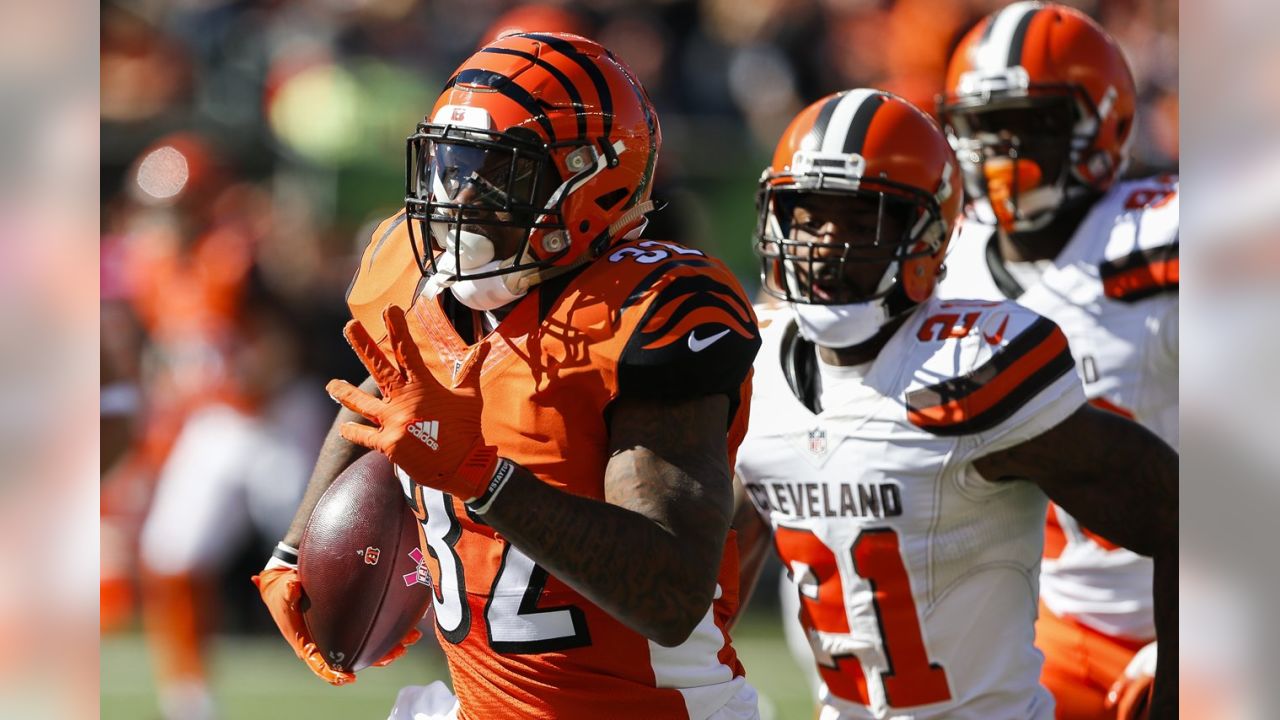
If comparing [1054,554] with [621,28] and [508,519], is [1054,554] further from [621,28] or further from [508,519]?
[621,28]

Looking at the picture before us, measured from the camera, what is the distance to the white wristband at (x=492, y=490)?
2074 millimetres

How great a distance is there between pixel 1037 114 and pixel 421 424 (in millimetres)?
2906

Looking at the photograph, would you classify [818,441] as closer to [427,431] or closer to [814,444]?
[814,444]

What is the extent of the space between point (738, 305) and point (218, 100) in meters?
7.81

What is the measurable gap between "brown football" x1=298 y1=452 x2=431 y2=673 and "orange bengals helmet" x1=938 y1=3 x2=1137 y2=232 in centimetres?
224

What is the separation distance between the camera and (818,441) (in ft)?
10.7

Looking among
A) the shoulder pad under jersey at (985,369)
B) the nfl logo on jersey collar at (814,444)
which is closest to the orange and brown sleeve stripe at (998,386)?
the shoulder pad under jersey at (985,369)

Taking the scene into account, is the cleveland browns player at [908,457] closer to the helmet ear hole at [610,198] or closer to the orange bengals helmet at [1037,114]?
the helmet ear hole at [610,198]

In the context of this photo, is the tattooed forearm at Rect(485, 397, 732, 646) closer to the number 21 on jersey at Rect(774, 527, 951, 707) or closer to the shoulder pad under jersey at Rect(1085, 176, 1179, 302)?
the number 21 on jersey at Rect(774, 527, 951, 707)

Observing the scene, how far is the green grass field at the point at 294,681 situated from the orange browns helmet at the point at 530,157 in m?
3.93

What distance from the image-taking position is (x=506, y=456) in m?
2.35

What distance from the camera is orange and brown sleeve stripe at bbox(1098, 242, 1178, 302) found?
4094 mm

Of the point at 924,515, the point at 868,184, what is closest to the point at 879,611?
the point at 924,515

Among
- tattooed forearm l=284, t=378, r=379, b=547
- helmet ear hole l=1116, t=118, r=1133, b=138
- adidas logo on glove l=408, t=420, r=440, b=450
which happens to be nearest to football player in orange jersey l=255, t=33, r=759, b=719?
adidas logo on glove l=408, t=420, r=440, b=450
